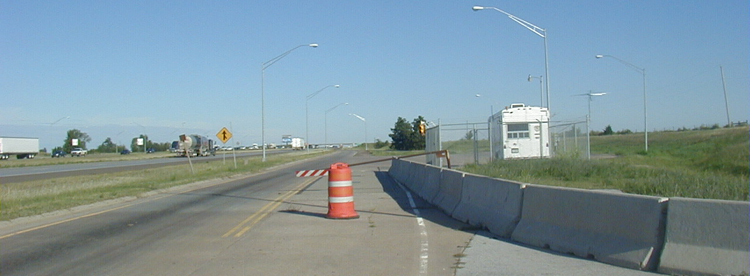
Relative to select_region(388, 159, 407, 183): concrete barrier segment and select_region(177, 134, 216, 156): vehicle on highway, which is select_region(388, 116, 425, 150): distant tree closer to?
select_region(177, 134, 216, 156): vehicle on highway

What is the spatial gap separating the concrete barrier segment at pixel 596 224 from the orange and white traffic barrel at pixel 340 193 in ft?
14.7

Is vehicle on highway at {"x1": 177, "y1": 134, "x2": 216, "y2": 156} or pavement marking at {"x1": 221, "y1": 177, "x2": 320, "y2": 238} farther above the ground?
vehicle on highway at {"x1": 177, "y1": 134, "x2": 216, "y2": 156}

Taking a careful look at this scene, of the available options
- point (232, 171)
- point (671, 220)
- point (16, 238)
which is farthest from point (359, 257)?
point (232, 171)

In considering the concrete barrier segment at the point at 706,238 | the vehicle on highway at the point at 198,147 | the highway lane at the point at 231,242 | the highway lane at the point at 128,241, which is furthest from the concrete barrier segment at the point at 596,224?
the vehicle on highway at the point at 198,147

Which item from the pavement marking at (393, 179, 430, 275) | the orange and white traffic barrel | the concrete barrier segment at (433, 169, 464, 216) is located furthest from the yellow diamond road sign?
the orange and white traffic barrel

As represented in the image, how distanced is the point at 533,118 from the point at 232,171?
700 inches

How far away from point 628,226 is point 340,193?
7.18 metres

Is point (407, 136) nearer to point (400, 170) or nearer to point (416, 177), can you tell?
point (400, 170)

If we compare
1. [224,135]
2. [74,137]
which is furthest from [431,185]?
[74,137]

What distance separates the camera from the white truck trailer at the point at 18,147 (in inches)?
3538

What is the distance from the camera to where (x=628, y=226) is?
7.73 metres

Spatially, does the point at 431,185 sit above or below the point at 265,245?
above

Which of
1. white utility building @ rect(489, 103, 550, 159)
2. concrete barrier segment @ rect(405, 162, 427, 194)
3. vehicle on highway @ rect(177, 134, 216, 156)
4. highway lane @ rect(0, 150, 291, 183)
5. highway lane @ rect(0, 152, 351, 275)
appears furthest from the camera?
vehicle on highway @ rect(177, 134, 216, 156)

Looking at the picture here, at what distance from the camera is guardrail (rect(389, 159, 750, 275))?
6781 mm
